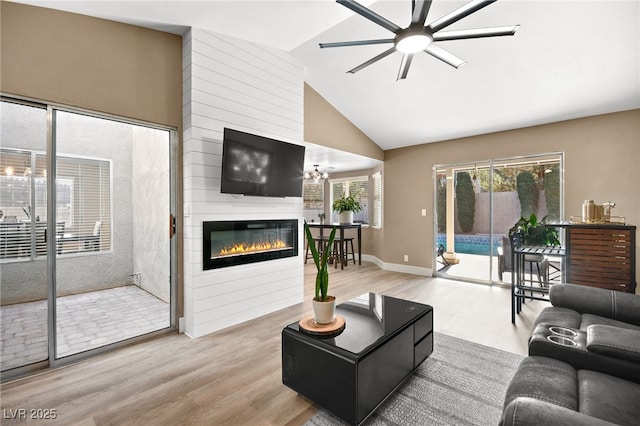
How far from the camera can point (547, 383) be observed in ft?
4.21

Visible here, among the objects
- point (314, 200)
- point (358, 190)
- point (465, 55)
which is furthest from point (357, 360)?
point (314, 200)

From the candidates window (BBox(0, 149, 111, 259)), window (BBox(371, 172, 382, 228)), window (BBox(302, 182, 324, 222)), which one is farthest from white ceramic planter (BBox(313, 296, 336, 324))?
window (BBox(302, 182, 324, 222))

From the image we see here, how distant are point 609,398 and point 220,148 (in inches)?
132

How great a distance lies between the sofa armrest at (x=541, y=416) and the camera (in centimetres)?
86

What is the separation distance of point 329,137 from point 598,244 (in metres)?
3.60

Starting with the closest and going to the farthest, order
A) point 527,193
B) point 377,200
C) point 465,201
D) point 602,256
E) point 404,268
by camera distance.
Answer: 1. point 602,256
2. point 527,193
3. point 465,201
4. point 404,268
5. point 377,200

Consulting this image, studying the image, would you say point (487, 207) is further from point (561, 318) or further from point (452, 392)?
point (452, 392)

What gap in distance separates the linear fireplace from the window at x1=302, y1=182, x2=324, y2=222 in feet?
13.7

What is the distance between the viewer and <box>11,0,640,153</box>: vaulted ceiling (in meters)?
2.61

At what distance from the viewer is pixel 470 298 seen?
4.11m

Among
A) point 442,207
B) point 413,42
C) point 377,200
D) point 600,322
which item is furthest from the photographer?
point 377,200

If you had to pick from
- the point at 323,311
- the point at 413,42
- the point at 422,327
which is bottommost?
the point at 422,327

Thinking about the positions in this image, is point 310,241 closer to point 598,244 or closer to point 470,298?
point 598,244

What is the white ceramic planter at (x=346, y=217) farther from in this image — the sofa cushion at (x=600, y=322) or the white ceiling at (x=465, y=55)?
the sofa cushion at (x=600, y=322)
